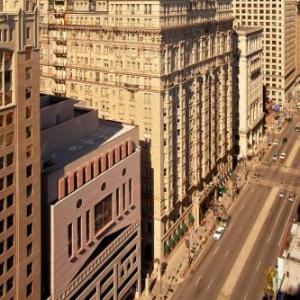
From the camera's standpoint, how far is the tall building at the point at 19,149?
228 feet

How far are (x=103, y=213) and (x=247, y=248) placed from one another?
50.8 m

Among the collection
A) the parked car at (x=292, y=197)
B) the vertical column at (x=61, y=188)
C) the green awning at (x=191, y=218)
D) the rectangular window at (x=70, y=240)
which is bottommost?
the green awning at (x=191, y=218)

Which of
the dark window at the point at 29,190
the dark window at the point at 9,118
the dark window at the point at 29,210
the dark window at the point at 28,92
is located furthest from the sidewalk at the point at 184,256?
the dark window at the point at 28,92

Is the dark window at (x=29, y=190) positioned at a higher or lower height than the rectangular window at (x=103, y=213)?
higher

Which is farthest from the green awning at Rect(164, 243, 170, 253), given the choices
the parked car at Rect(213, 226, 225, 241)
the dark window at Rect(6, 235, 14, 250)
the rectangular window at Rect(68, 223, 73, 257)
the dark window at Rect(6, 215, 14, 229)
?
the dark window at Rect(6, 215, 14, 229)

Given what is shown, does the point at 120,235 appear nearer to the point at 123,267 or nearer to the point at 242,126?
the point at 123,267

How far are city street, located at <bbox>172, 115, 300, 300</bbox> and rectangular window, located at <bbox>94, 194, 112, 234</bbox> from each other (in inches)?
1115

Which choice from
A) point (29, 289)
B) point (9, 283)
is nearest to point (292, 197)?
point (29, 289)

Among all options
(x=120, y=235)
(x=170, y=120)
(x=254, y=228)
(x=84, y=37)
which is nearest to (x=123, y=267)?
(x=120, y=235)

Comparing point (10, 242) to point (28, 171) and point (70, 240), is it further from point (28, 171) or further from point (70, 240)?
point (70, 240)

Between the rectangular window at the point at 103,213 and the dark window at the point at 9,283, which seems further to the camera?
the rectangular window at the point at 103,213

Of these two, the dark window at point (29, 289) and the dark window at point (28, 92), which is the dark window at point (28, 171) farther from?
the dark window at point (29, 289)

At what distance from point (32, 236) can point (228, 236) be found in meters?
72.0

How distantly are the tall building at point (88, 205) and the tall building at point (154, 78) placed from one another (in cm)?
1548
